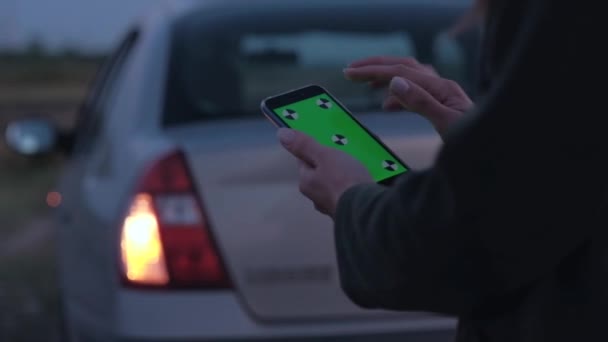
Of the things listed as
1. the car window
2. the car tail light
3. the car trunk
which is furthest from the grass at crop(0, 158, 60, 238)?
the car trunk

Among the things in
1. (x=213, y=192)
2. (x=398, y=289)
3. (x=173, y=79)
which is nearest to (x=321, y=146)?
(x=398, y=289)

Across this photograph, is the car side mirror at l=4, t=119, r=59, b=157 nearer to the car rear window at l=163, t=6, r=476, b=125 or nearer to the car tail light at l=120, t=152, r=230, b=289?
the car rear window at l=163, t=6, r=476, b=125

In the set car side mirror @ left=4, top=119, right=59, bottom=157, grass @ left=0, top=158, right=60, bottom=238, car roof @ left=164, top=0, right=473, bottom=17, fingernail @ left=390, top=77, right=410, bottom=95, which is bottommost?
grass @ left=0, top=158, right=60, bottom=238

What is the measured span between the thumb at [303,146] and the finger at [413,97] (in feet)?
0.52

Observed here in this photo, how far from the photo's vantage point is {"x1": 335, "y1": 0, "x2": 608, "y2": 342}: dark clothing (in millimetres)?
1251

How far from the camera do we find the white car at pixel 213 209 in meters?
3.09

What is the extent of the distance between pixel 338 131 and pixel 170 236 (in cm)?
147

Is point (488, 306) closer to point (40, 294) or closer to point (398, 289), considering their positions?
point (398, 289)

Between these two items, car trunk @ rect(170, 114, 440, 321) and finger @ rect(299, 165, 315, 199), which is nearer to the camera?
finger @ rect(299, 165, 315, 199)

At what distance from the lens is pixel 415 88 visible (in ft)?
5.70

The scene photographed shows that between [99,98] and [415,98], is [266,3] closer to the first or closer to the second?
[99,98]

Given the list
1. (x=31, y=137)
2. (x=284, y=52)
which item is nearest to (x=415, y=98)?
(x=284, y=52)

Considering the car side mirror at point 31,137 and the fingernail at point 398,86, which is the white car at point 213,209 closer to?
the car side mirror at point 31,137

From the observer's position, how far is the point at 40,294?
21.9ft
